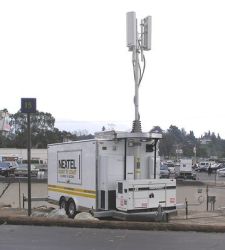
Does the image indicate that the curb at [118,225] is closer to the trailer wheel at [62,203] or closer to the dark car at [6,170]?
the trailer wheel at [62,203]

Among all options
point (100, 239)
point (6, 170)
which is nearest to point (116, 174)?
point (100, 239)

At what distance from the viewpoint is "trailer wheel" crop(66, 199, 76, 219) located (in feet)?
54.4

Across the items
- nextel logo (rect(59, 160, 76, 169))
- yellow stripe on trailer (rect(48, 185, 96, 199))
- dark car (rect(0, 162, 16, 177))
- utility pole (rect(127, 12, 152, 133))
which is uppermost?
utility pole (rect(127, 12, 152, 133))

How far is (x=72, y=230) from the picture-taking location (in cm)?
1052

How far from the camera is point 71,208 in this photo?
16.9 metres

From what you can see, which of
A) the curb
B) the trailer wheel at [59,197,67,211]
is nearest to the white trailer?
the trailer wheel at [59,197,67,211]

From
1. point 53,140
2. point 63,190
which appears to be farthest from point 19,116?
point 63,190

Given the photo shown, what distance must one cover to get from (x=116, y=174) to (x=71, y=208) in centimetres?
261

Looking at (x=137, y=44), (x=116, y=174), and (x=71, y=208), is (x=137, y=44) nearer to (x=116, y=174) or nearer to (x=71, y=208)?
(x=116, y=174)

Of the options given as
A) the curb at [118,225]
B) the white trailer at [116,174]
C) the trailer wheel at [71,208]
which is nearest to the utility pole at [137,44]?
the white trailer at [116,174]

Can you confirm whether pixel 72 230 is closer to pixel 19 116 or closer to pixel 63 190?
pixel 63 190

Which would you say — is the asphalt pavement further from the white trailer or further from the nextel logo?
the nextel logo

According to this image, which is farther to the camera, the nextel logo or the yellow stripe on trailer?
the nextel logo

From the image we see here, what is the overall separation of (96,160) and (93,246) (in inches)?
261
